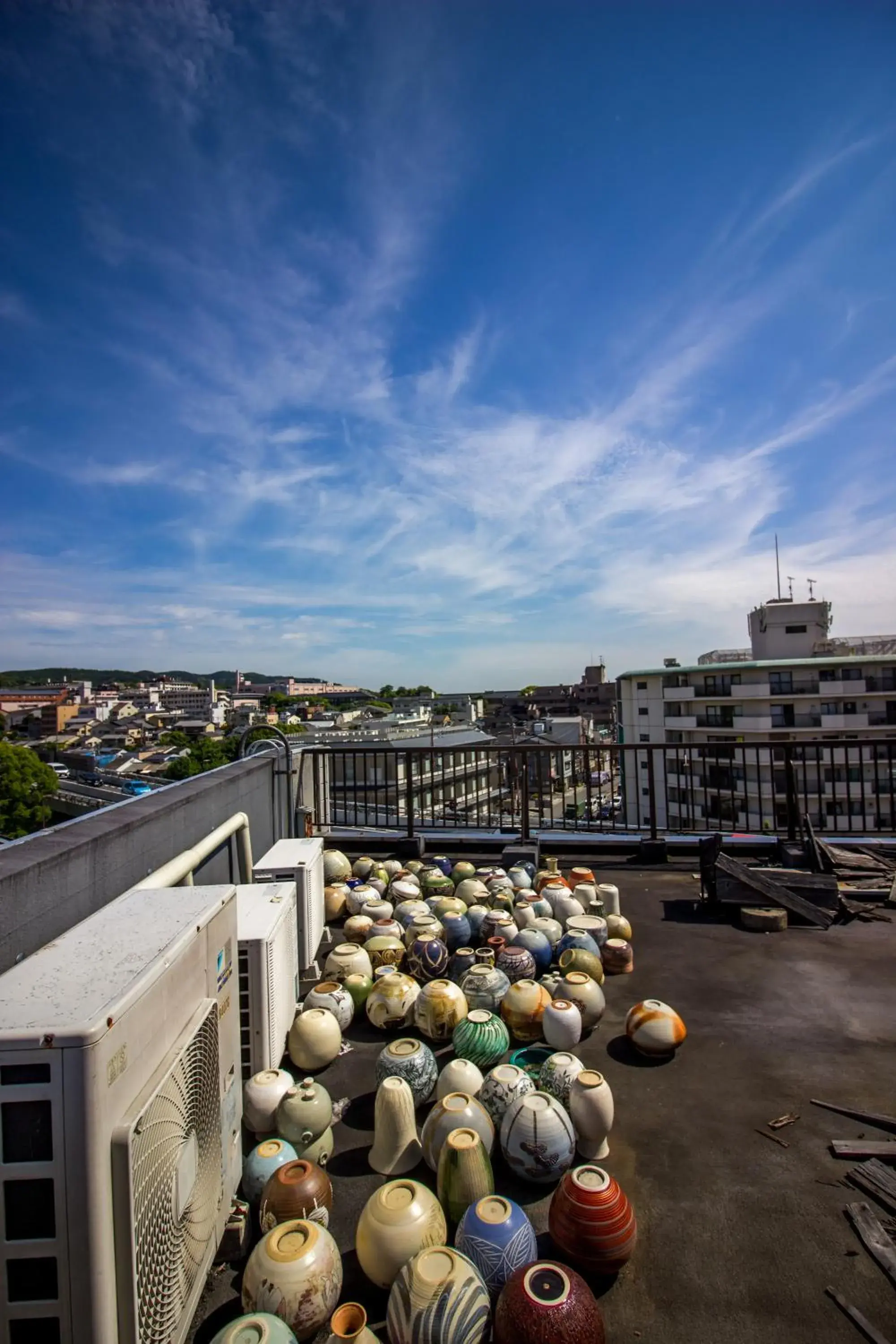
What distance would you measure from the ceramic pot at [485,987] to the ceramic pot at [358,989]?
60 centimetres

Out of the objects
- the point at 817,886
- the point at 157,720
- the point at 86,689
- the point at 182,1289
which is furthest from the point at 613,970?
the point at 86,689

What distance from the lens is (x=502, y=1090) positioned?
2.73 meters

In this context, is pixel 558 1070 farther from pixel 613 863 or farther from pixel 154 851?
pixel 613 863

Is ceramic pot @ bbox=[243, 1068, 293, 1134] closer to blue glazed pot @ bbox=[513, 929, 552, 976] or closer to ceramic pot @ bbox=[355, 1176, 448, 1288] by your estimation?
ceramic pot @ bbox=[355, 1176, 448, 1288]

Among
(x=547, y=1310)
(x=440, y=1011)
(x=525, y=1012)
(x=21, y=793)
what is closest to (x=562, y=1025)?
(x=525, y=1012)

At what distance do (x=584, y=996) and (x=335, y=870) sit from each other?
296 cm

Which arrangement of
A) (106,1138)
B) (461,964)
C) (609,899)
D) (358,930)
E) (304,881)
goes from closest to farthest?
(106,1138)
(461,964)
(304,881)
(358,930)
(609,899)

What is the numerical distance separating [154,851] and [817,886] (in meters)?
5.16

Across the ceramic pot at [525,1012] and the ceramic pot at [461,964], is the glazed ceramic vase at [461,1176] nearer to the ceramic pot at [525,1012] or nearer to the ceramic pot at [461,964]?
the ceramic pot at [525,1012]

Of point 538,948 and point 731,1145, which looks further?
point 538,948

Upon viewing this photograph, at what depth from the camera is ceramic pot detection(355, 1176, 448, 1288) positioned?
6.48 ft

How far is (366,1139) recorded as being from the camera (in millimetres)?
2891

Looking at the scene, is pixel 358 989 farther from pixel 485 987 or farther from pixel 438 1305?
pixel 438 1305

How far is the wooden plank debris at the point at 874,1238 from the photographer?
2098mm
